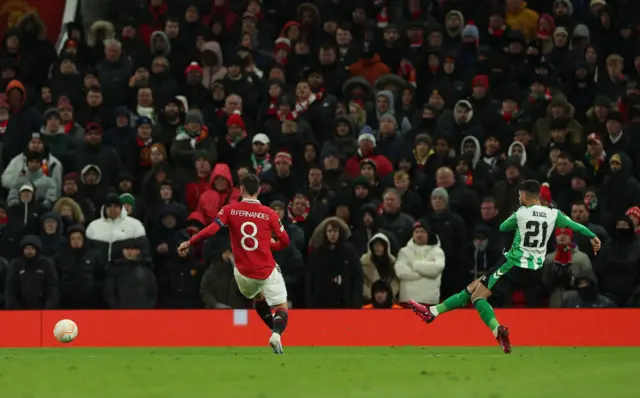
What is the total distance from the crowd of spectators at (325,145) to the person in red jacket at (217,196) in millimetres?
34

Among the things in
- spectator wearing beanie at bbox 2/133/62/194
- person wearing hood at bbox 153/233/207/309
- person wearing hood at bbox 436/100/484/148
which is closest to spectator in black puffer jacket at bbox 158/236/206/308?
person wearing hood at bbox 153/233/207/309

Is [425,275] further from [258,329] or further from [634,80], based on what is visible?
[634,80]

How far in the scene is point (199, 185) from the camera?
22.1 meters

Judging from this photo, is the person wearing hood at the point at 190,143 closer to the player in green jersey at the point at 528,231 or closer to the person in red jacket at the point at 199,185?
the person in red jacket at the point at 199,185

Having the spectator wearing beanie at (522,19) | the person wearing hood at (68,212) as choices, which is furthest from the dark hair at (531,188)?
the spectator wearing beanie at (522,19)

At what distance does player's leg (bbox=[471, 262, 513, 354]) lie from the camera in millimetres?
16719

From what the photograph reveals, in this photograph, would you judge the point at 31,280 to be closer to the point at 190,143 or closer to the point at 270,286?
the point at 190,143

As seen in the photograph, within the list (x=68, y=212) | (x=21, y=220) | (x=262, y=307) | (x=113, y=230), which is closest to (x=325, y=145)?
(x=113, y=230)

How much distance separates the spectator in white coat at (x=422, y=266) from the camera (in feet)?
65.8

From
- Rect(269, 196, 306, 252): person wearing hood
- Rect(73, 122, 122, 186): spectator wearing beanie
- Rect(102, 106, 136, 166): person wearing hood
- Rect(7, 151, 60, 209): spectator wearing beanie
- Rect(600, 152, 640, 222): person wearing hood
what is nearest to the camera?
Rect(269, 196, 306, 252): person wearing hood

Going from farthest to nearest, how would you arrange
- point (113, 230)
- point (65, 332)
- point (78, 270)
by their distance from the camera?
point (113, 230) → point (78, 270) → point (65, 332)

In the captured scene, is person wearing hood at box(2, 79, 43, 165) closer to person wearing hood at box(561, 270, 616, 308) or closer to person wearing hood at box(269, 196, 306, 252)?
person wearing hood at box(269, 196, 306, 252)

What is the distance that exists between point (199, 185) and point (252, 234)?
5.45m

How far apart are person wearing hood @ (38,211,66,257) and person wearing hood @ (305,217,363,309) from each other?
3.64m
